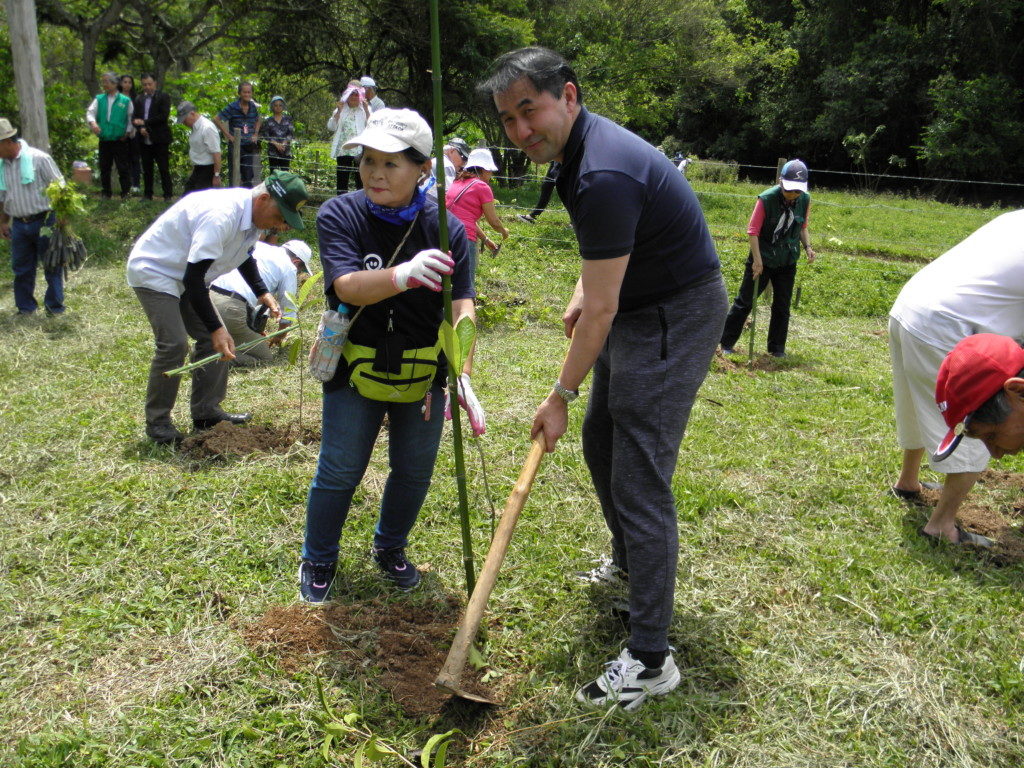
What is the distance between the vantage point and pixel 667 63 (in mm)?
23578

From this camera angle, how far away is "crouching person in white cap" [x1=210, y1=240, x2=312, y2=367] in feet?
19.2

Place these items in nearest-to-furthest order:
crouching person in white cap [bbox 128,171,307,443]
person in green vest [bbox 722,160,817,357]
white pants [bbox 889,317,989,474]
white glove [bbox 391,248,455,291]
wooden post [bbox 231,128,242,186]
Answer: white glove [bbox 391,248,455,291] < white pants [bbox 889,317,989,474] < crouching person in white cap [bbox 128,171,307,443] < person in green vest [bbox 722,160,817,357] < wooden post [bbox 231,128,242,186]

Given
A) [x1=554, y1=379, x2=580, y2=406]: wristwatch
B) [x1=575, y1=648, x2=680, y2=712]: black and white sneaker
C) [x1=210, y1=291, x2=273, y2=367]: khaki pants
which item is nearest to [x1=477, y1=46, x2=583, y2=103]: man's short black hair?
[x1=554, y1=379, x2=580, y2=406]: wristwatch

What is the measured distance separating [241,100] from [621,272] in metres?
10.8

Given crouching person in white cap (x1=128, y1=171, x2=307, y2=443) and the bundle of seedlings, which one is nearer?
crouching person in white cap (x1=128, y1=171, x2=307, y2=443)

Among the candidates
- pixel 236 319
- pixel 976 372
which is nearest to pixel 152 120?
pixel 236 319

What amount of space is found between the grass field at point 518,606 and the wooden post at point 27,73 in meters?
5.77

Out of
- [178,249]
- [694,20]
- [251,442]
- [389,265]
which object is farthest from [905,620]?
[694,20]

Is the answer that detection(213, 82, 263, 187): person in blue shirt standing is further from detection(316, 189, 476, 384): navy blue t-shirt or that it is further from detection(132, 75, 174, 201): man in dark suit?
detection(316, 189, 476, 384): navy blue t-shirt

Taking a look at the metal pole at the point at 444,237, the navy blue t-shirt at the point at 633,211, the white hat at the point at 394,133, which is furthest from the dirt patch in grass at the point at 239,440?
the navy blue t-shirt at the point at 633,211

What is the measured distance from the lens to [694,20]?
2444 centimetres

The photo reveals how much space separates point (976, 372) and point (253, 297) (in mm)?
4975

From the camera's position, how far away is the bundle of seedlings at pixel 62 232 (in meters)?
7.15

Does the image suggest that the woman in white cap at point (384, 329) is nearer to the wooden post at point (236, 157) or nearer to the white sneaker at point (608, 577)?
the white sneaker at point (608, 577)
